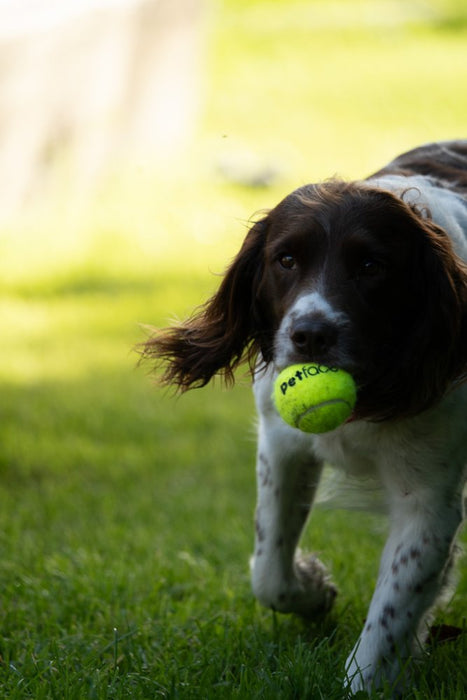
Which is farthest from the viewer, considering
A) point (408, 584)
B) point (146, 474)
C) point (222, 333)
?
point (146, 474)

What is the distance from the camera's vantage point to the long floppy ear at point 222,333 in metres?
3.48

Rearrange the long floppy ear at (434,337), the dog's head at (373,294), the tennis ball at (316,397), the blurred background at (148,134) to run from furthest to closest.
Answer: the blurred background at (148,134), the long floppy ear at (434,337), the dog's head at (373,294), the tennis ball at (316,397)

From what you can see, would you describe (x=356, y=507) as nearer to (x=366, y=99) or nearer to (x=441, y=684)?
(x=441, y=684)

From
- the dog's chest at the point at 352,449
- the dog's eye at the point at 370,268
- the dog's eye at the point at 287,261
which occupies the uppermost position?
the dog's eye at the point at 370,268

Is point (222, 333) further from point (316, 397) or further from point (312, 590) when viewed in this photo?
point (312, 590)

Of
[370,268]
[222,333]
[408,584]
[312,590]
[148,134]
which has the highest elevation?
[370,268]

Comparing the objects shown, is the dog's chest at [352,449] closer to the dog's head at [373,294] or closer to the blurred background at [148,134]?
the dog's head at [373,294]

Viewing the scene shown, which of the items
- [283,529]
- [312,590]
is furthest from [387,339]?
[312,590]

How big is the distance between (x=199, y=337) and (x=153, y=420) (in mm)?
3261

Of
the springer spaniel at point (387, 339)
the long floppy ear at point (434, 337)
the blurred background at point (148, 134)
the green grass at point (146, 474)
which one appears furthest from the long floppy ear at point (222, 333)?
the blurred background at point (148, 134)

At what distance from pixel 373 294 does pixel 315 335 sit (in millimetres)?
256

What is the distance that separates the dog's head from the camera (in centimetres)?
299

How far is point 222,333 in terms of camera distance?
3549mm

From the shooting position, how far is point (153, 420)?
22.4 feet
